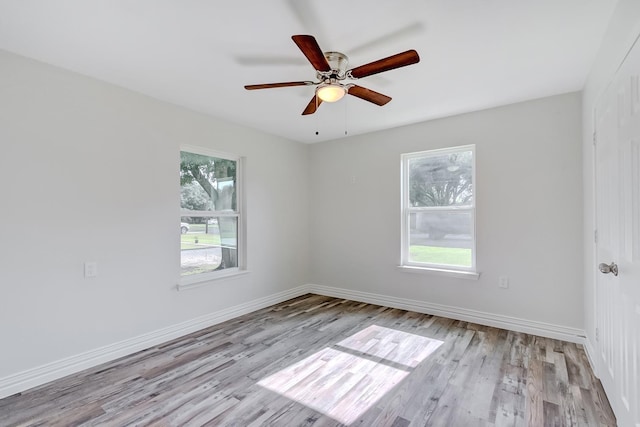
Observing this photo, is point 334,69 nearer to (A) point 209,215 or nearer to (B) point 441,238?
(A) point 209,215

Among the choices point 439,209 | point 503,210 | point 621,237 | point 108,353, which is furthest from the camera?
point 439,209

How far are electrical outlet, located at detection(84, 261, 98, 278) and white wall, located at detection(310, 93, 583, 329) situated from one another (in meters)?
3.03

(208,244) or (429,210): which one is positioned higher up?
(429,210)

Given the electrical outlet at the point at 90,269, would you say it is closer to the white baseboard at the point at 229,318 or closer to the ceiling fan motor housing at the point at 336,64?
the white baseboard at the point at 229,318

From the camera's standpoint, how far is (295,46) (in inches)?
84.3

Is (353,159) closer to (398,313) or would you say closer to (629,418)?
(398,313)

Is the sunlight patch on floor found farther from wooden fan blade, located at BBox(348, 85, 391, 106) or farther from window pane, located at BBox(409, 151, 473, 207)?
wooden fan blade, located at BBox(348, 85, 391, 106)

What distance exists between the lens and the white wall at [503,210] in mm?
3031

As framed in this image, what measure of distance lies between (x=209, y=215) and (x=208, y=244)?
34 centimetres

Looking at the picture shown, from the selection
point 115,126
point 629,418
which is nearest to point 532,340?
point 629,418

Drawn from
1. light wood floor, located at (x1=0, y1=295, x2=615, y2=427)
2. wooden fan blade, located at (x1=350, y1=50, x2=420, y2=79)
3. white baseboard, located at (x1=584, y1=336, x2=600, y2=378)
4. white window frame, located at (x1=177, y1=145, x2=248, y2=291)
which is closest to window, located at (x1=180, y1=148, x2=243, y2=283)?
white window frame, located at (x1=177, y1=145, x2=248, y2=291)

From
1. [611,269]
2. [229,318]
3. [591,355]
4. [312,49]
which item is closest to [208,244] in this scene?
[229,318]

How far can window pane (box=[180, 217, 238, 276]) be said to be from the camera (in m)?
3.42

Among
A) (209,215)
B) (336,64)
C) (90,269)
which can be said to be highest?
(336,64)
